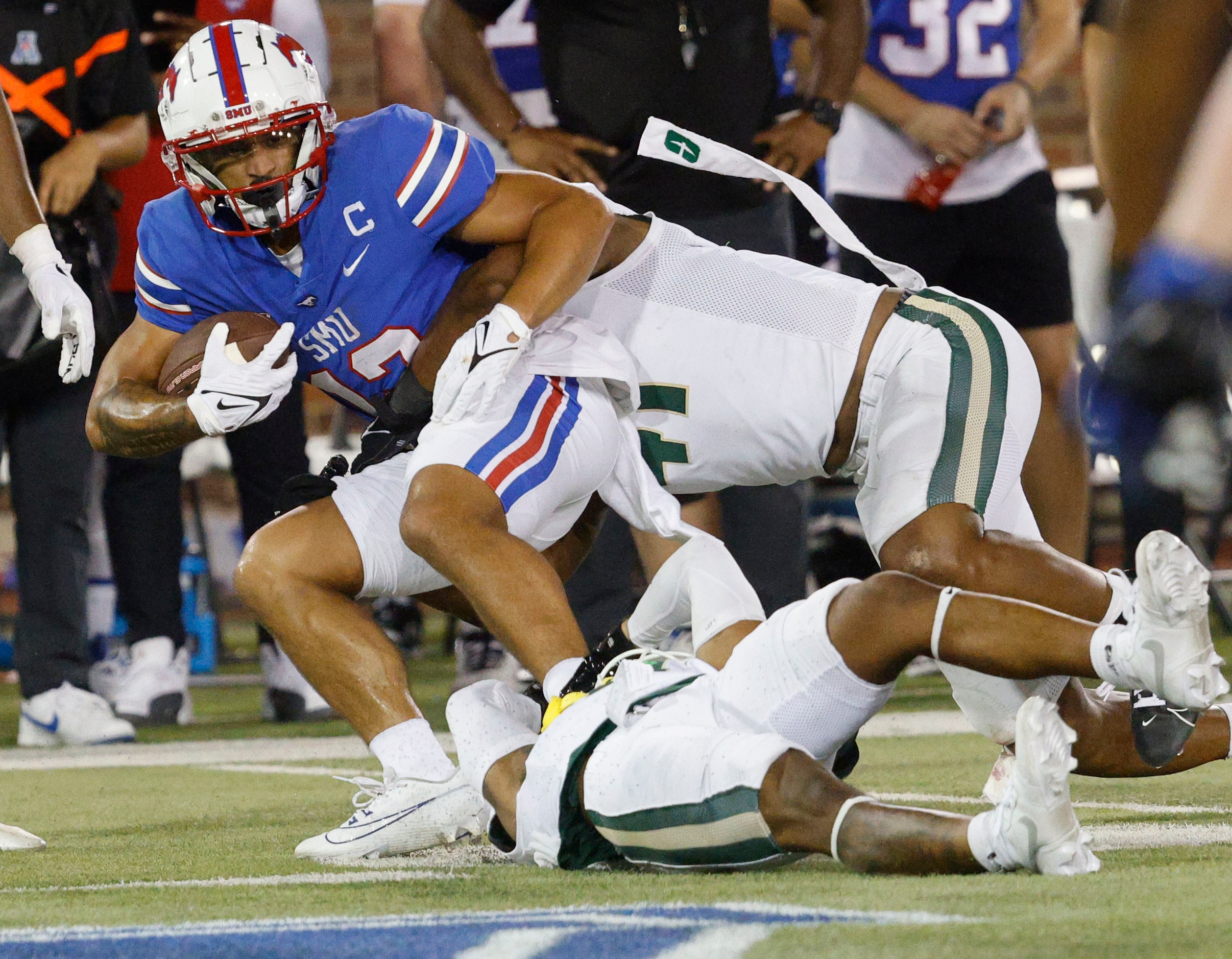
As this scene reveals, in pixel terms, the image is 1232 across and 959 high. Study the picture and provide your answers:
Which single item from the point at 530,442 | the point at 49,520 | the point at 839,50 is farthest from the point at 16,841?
the point at 839,50

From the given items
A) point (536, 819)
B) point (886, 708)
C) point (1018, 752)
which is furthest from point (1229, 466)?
point (886, 708)

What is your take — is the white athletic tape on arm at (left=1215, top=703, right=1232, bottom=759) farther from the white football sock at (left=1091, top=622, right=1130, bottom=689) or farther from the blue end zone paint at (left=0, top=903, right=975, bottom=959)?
the blue end zone paint at (left=0, top=903, right=975, bottom=959)

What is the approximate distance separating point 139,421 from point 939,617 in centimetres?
145

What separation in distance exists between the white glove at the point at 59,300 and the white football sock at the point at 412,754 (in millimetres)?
1002

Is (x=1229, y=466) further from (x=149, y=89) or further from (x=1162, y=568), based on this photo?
(x=149, y=89)

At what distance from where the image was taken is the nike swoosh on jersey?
10.2 feet

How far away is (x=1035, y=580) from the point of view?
9.74 feet

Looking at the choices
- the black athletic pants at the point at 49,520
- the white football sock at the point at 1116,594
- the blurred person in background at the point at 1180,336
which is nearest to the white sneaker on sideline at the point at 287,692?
the black athletic pants at the point at 49,520

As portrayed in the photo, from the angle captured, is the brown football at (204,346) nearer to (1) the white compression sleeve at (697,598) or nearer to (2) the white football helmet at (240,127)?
(2) the white football helmet at (240,127)

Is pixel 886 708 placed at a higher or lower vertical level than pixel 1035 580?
lower

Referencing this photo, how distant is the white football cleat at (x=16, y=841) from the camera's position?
282cm

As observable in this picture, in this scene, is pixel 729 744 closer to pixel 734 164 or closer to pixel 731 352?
pixel 731 352

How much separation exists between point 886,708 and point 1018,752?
2.68 meters

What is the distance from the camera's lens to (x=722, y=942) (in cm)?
182
